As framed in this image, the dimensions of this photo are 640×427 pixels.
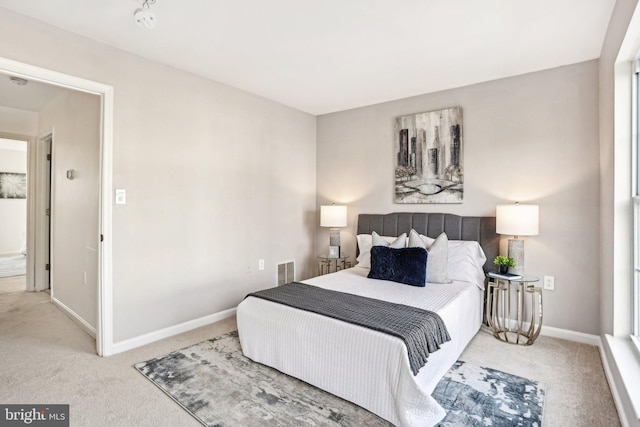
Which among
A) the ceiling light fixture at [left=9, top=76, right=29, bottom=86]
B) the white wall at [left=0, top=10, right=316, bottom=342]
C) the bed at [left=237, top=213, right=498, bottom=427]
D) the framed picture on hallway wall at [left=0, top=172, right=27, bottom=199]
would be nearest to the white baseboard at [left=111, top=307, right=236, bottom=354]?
the white wall at [left=0, top=10, right=316, bottom=342]

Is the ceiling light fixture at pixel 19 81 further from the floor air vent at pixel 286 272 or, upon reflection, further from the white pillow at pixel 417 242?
the white pillow at pixel 417 242

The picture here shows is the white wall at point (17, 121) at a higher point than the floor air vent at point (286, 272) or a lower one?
higher

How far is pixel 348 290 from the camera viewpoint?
2787mm

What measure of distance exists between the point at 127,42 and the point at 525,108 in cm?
359

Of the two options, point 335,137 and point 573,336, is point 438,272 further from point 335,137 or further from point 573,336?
point 335,137

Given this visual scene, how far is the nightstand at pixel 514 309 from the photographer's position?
2.91 metres

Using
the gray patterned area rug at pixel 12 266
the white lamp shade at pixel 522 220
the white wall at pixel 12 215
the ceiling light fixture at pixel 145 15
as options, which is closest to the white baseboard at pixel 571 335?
the white lamp shade at pixel 522 220

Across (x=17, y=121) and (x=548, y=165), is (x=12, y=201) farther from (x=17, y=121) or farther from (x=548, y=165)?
(x=548, y=165)

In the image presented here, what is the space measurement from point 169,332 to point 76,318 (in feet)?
3.82

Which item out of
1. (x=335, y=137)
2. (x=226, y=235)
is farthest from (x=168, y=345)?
(x=335, y=137)

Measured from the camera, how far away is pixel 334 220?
4164mm

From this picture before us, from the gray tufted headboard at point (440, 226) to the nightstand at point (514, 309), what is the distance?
28 cm

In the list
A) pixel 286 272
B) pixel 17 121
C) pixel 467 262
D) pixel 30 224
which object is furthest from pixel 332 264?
pixel 17 121

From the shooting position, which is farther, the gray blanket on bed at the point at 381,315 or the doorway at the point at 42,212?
the doorway at the point at 42,212
